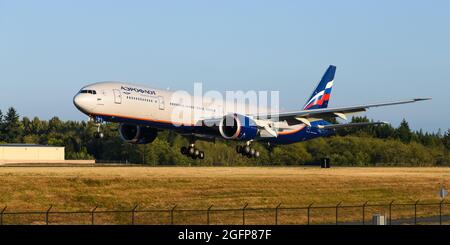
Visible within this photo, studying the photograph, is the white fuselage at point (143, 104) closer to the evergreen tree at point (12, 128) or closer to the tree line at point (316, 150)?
the tree line at point (316, 150)

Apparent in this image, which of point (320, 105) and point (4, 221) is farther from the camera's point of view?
point (320, 105)

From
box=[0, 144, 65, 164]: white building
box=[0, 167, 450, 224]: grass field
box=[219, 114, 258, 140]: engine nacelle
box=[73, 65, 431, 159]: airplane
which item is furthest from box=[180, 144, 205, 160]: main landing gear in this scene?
box=[0, 144, 65, 164]: white building

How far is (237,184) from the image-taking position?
73125 mm

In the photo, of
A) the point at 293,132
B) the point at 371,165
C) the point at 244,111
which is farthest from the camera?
the point at 371,165

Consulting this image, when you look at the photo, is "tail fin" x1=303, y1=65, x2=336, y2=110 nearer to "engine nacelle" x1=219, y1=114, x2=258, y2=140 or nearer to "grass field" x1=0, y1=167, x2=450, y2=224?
"grass field" x1=0, y1=167, x2=450, y2=224

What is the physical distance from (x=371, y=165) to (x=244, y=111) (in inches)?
1789

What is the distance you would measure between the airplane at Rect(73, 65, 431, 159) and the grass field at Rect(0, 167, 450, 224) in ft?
12.4

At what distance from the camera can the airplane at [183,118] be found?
6512 centimetres

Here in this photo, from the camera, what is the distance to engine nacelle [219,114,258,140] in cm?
7012

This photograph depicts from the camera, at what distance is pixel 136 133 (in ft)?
245

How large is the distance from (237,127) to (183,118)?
15.1 feet
